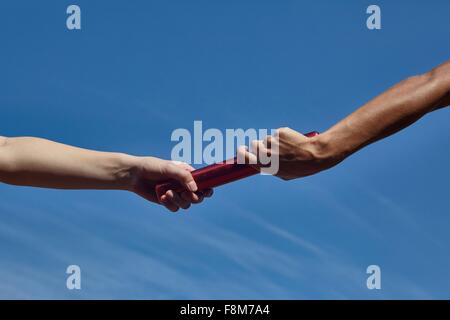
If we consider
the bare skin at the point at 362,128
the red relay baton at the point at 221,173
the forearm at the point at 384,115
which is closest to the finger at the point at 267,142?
the bare skin at the point at 362,128

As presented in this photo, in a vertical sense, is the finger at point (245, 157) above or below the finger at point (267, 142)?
below

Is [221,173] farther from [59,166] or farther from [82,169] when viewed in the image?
[59,166]

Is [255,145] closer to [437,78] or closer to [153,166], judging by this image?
[153,166]

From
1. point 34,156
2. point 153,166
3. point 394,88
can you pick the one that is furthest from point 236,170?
point 34,156

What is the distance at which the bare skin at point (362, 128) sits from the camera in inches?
195

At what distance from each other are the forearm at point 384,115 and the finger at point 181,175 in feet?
3.46

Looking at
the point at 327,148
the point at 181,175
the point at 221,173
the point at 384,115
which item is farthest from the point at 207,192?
the point at 384,115

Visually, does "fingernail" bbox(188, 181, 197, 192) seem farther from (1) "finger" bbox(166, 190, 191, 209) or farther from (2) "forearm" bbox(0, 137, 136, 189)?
(2) "forearm" bbox(0, 137, 136, 189)

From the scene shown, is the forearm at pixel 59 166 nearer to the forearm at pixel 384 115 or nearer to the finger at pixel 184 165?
the finger at pixel 184 165

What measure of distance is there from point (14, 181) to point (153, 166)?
120 cm

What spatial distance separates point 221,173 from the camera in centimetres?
482

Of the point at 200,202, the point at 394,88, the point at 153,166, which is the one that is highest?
the point at 394,88

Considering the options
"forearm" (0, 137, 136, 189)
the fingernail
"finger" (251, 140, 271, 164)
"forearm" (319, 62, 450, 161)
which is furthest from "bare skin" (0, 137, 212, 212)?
"forearm" (319, 62, 450, 161)

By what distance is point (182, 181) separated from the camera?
5176 mm
